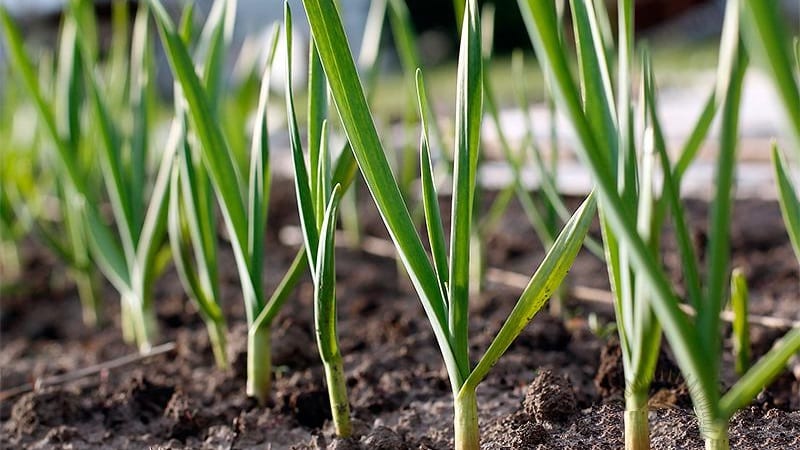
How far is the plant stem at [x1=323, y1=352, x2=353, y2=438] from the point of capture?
0.93 metres

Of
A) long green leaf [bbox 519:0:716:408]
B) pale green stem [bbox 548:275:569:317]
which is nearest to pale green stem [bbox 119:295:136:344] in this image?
pale green stem [bbox 548:275:569:317]

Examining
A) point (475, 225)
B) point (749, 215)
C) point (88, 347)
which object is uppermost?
point (749, 215)

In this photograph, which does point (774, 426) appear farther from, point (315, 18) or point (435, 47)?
point (435, 47)

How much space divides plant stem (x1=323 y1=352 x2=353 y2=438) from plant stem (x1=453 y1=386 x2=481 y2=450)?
157 mm

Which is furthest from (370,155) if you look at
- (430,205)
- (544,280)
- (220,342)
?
(220,342)

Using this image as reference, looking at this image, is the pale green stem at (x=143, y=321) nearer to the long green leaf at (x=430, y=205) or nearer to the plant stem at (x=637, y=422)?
the long green leaf at (x=430, y=205)

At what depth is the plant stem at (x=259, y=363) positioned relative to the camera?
43.8 inches

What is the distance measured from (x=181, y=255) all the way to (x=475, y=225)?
21.8 inches

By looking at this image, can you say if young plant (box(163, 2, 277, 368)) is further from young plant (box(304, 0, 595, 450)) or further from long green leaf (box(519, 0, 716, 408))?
long green leaf (box(519, 0, 716, 408))

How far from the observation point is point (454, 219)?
2.59 feet

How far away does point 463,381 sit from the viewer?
32.2 inches

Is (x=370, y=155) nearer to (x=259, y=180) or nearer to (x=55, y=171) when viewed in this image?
(x=259, y=180)

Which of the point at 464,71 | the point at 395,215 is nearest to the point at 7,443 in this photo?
the point at 395,215

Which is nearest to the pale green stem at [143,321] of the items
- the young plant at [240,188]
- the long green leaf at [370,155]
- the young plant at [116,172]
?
the young plant at [116,172]
